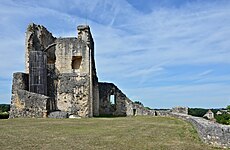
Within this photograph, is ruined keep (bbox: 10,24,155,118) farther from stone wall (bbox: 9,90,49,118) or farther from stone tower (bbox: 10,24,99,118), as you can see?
stone wall (bbox: 9,90,49,118)

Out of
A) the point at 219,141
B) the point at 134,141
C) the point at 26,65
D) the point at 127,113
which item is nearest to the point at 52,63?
Result: the point at 26,65

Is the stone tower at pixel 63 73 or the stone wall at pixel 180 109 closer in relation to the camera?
the stone tower at pixel 63 73

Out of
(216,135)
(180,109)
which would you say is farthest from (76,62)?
(216,135)

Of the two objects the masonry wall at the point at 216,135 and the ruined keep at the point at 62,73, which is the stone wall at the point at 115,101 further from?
the masonry wall at the point at 216,135

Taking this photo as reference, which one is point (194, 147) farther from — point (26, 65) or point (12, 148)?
point (26, 65)

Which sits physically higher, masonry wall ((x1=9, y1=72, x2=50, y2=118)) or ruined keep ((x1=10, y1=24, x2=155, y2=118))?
ruined keep ((x1=10, y1=24, x2=155, y2=118))

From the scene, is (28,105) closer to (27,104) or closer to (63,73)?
(27,104)

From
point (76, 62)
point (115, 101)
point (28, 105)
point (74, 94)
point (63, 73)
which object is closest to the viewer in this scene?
point (28, 105)

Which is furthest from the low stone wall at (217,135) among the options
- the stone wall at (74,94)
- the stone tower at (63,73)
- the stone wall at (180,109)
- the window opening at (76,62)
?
the stone wall at (180,109)

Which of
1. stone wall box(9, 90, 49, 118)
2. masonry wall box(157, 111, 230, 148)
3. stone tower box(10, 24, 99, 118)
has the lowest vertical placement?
masonry wall box(157, 111, 230, 148)

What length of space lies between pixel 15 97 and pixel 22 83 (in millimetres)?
1246

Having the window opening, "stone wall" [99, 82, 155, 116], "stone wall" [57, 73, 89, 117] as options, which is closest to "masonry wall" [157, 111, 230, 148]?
"stone wall" [57, 73, 89, 117]

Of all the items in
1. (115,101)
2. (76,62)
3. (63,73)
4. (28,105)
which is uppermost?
(76,62)

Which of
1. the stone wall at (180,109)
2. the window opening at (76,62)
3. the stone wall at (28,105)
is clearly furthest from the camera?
the stone wall at (180,109)
